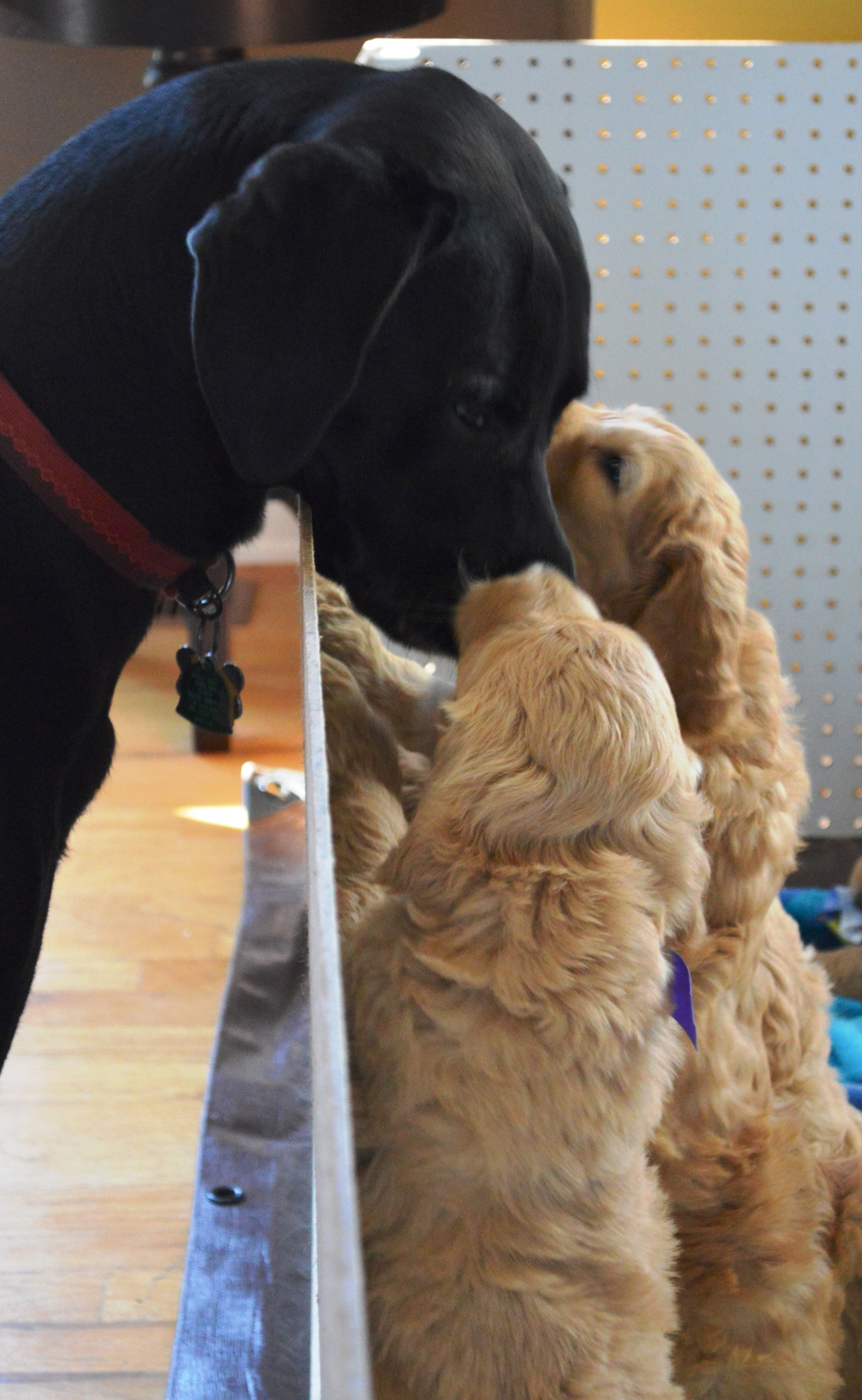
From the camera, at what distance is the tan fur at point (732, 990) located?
1176mm

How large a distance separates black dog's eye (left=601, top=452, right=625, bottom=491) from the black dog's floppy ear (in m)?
0.43

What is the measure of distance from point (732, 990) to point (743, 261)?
1.13m

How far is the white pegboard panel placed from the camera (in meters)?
1.81

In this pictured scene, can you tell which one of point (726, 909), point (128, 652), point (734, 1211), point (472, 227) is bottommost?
point (734, 1211)

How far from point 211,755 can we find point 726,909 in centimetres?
199

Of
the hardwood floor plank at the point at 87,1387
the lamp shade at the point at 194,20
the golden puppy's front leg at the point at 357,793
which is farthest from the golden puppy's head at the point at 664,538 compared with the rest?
the lamp shade at the point at 194,20

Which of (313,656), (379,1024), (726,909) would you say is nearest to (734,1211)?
(726,909)

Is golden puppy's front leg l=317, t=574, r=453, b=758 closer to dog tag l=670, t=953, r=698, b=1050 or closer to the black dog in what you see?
the black dog

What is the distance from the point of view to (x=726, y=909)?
1167mm

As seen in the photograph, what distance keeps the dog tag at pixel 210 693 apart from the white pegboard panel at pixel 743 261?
1.03 metres

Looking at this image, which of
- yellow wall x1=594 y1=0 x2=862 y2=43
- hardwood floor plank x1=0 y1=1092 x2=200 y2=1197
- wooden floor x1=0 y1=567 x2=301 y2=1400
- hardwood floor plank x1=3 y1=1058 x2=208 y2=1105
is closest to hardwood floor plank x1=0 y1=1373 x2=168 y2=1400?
wooden floor x1=0 y1=567 x2=301 y2=1400

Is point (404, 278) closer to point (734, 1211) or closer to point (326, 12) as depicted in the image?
point (734, 1211)

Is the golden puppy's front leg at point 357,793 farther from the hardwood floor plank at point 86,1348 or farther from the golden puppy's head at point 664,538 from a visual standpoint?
the hardwood floor plank at point 86,1348

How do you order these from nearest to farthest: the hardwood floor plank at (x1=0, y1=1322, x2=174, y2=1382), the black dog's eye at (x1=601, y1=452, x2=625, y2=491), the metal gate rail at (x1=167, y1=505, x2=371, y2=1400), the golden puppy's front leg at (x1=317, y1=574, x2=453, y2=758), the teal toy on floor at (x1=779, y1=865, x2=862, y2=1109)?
1. the metal gate rail at (x1=167, y1=505, x2=371, y2=1400)
2. the golden puppy's front leg at (x1=317, y1=574, x2=453, y2=758)
3. the black dog's eye at (x1=601, y1=452, x2=625, y2=491)
4. the hardwood floor plank at (x1=0, y1=1322, x2=174, y2=1382)
5. the teal toy on floor at (x1=779, y1=865, x2=862, y2=1109)
